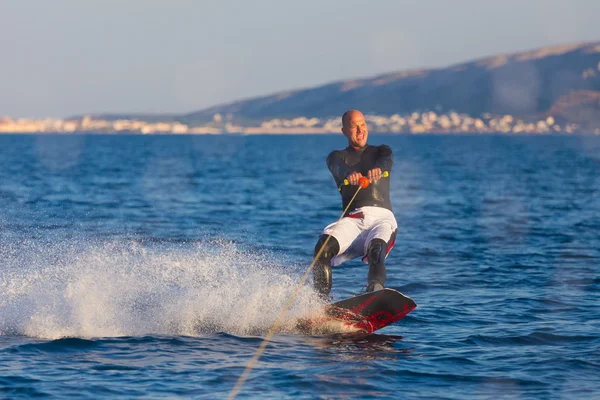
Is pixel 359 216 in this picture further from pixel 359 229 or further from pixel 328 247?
pixel 328 247

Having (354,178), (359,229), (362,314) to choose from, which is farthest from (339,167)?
(362,314)

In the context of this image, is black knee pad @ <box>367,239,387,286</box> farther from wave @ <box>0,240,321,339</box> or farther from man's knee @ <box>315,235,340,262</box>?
wave @ <box>0,240,321,339</box>

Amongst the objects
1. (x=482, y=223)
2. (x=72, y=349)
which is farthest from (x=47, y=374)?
(x=482, y=223)

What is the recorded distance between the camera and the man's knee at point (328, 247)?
10.9 metres

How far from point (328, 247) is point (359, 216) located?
0.64m

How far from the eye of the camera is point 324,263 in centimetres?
1094

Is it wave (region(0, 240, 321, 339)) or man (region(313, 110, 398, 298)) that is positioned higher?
man (region(313, 110, 398, 298))

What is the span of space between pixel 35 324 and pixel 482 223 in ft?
61.9

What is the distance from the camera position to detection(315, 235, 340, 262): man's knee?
35.7 feet

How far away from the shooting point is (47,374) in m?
9.62

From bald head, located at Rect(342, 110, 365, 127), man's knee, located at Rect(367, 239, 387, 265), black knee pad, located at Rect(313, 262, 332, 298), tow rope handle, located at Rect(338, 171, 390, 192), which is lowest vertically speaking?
black knee pad, located at Rect(313, 262, 332, 298)

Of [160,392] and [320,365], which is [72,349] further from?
[320,365]

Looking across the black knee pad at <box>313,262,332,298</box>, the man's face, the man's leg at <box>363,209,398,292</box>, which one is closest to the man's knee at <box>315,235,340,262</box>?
the black knee pad at <box>313,262,332,298</box>

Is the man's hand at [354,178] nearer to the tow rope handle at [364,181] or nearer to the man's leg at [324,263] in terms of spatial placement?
the tow rope handle at [364,181]
